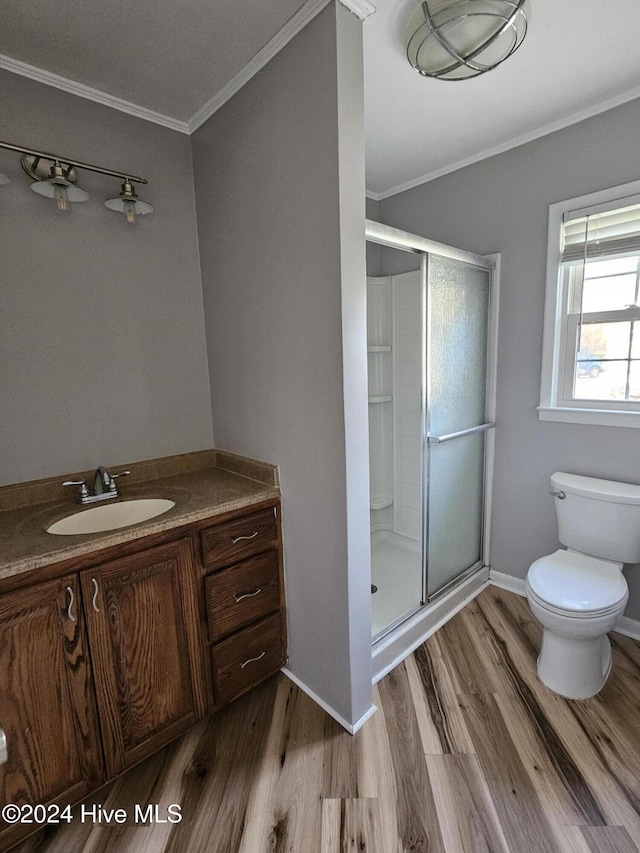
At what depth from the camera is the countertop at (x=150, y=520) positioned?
1154 millimetres

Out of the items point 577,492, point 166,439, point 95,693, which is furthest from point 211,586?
point 577,492

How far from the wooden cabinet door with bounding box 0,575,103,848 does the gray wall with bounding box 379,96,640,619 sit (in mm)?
2183

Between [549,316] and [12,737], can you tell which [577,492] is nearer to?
[549,316]

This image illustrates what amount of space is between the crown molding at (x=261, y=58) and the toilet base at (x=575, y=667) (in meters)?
2.44

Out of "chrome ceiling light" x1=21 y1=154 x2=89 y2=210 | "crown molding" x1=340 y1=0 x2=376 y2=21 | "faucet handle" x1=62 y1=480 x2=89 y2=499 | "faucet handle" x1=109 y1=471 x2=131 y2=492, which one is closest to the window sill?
"crown molding" x1=340 y1=0 x2=376 y2=21

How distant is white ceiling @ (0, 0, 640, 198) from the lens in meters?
1.27

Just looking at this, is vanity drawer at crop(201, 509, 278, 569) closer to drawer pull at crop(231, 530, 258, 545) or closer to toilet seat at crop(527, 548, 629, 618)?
drawer pull at crop(231, 530, 258, 545)

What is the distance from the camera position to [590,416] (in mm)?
1983

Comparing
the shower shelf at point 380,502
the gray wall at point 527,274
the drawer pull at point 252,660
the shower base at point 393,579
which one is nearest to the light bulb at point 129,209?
the gray wall at point 527,274

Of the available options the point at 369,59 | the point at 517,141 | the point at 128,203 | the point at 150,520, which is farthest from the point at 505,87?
the point at 150,520

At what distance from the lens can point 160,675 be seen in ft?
4.59

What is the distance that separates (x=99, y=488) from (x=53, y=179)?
1147mm

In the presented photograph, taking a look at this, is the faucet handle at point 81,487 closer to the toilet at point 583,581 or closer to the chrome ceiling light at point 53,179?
the chrome ceiling light at point 53,179

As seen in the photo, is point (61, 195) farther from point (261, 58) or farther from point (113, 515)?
point (113, 515)
